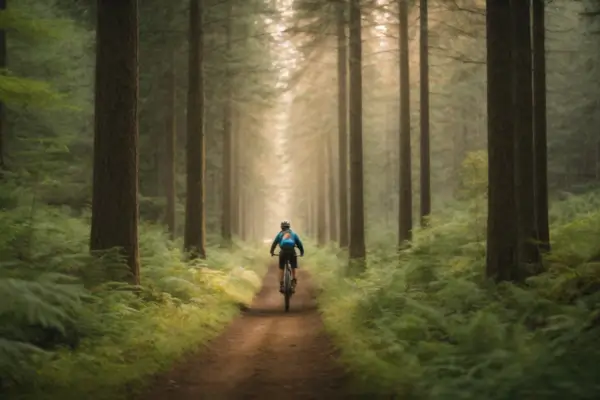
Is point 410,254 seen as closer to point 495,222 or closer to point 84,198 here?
point 495,222

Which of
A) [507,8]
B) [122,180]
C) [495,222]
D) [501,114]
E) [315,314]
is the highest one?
[507,8]

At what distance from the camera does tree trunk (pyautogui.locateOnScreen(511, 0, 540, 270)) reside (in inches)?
453

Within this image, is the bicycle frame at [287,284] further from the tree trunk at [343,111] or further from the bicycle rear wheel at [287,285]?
the tree trunk at [343,111]

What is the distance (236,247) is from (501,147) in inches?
823

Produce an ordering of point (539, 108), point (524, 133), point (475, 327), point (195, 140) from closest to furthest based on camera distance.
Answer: point (475, 327) → point (524, 133) → point (539, 108) → point (195, 140)

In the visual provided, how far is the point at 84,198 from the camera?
23047 millimetres

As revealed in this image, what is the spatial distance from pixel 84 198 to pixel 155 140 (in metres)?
4.26

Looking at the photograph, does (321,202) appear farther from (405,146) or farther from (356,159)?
(356,159)

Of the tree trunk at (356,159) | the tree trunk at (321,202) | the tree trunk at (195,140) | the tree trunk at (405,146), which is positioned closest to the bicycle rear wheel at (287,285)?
the tree trunk at (195,140)

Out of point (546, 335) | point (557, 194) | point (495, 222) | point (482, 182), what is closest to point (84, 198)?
point (482, 182)

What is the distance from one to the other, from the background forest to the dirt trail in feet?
1.09

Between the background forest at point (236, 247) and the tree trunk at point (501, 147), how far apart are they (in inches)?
9.4

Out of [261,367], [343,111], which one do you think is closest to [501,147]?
[261,367]

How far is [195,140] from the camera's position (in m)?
18.5
